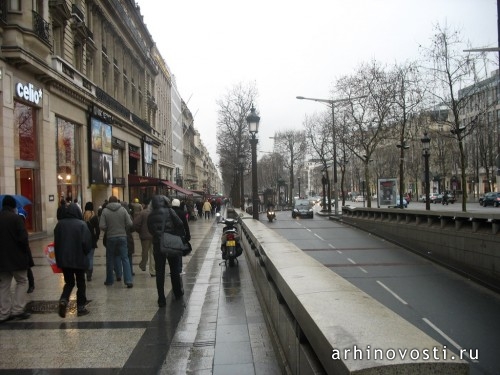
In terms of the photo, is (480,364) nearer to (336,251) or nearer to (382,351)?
(382,351)

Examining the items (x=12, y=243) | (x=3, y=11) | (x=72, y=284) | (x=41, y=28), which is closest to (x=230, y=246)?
(x=72, y=284)

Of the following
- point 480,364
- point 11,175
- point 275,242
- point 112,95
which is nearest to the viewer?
point 480,364

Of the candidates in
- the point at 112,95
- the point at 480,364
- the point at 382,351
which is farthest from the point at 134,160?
the point at 382,351

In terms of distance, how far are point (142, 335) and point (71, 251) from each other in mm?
1842

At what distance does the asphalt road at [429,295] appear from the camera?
7075mm

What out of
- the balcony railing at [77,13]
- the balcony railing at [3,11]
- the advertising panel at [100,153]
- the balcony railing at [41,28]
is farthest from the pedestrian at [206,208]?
the balcony railing at [3,11]

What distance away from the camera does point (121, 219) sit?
31.1 feet

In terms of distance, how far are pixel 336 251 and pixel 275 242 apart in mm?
10319

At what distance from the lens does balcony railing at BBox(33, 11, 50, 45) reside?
63.6ft

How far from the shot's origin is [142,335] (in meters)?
6.04

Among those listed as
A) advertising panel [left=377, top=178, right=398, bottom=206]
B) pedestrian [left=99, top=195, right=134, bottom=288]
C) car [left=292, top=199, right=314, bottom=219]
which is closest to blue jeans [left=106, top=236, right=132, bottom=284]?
pedestrian [left=99, top=195, right=134, bottom=288]

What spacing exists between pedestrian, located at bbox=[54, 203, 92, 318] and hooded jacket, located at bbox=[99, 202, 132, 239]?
84.4 inches

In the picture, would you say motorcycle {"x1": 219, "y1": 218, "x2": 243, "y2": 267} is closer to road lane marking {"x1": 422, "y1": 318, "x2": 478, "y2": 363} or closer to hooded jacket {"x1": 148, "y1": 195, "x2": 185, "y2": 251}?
hooded jacket {"x1": 148, "y1": 195, "x2": 185, "y2": 251}

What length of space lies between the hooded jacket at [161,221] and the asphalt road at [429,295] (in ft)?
14.8
